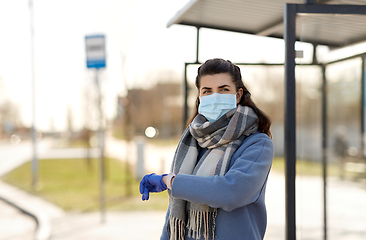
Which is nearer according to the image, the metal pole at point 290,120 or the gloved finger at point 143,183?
the gloved finger at point 143,183

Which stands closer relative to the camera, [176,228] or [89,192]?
[176,228]

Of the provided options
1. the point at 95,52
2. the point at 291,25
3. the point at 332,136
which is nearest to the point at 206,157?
the point at 291,25

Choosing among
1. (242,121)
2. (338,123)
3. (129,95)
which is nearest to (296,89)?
(242,121)

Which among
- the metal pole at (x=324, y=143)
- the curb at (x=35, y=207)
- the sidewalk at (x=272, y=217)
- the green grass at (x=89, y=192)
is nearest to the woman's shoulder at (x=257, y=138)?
the sidewalk at (x=272, y=217)

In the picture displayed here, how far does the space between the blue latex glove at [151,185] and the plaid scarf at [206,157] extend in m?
0.11

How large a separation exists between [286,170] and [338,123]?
87.4 inches

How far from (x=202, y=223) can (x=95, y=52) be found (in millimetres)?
5194

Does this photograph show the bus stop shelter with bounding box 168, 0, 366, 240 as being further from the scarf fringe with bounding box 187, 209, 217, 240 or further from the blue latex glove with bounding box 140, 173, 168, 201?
the blue latex glove with bounding box 140, 173, 168, 201

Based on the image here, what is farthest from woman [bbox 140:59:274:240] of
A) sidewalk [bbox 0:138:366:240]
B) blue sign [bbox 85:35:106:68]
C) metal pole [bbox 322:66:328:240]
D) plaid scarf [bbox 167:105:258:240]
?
blue sign [bbox 85:35:106:68]

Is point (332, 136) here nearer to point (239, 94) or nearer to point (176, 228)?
point (239, 94)

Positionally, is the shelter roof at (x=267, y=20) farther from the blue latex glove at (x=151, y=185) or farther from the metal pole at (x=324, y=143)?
the blue latex glove at (x=151, y=185)

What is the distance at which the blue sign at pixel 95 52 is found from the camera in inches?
254

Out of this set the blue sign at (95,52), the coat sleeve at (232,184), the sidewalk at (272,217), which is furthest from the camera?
the blue sign at (95,52)

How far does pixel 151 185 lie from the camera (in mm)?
1814
